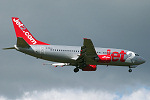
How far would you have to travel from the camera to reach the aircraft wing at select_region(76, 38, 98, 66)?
60406 mm

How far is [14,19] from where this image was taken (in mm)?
66500

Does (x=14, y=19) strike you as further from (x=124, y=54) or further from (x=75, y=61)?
(x=124, y=54)

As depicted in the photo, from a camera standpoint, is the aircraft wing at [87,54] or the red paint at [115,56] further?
the red paint at [115,56]

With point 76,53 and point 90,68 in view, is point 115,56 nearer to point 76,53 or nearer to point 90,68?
point 90,68

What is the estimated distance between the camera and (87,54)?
6316cm

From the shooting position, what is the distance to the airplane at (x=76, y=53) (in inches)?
2432

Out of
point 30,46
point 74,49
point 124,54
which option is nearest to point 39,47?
point 30,46

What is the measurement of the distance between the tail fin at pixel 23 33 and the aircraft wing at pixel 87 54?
855 cm

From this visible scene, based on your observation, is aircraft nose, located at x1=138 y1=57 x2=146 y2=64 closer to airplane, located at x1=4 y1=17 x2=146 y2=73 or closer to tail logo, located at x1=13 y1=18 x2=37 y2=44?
airplane, located at x1=4 y1=17 x2=146 y2=73

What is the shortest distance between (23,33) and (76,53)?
11.8 metres

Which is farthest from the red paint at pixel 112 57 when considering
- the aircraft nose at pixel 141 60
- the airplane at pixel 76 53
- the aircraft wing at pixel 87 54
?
the aircraft nose at pixel 141 60

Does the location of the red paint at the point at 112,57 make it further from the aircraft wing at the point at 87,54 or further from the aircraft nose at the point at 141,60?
the aircraft nose at the point at 141,60

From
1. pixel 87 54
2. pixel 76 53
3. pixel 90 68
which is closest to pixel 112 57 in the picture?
pixel 87 54

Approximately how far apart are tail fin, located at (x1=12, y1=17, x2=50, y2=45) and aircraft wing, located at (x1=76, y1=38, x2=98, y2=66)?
855 centimetres
